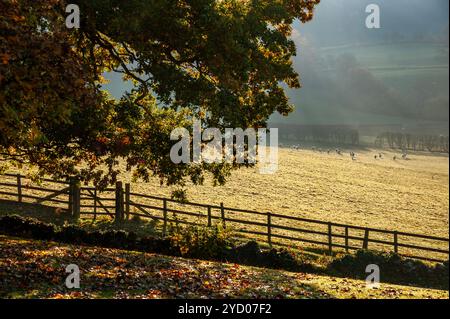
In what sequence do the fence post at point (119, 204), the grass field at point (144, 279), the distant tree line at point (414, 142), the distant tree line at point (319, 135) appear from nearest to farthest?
the grass field at point (144, 279) → the fence post at point (119, 204) → the distant tree line at point (414, 142) → the distant tree line at point (319, 135)

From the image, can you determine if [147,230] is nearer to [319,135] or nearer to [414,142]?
[414,142]

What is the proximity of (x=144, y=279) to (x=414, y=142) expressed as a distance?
155409mm

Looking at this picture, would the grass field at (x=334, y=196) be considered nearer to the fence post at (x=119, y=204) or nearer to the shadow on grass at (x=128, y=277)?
the fence post at (x=119, y=204)

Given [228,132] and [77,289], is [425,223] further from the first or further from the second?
[77,289]

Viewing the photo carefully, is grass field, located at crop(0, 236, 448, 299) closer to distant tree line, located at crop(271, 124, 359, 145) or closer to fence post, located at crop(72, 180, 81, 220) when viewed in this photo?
fence post, located at crop(72, 180, 81, 220)

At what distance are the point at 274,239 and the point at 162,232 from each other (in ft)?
20.4

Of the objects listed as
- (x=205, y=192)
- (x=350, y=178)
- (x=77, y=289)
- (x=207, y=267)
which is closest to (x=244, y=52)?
(x=207, y=267)

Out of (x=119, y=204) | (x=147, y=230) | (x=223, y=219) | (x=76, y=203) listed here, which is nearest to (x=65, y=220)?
(x=76, y=203)

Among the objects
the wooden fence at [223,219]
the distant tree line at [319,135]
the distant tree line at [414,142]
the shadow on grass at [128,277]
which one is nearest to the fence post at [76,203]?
the wooden fence at [223,219]

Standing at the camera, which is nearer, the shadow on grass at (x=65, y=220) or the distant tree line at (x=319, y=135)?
the shadow on grass at (x=65, y=220)

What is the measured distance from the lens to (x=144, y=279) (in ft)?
47.2

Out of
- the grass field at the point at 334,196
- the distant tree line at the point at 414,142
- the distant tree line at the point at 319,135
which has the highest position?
the distant tree line at the point at 319,135

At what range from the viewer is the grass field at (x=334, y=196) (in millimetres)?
35938

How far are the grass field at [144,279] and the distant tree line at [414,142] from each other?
139761mm
